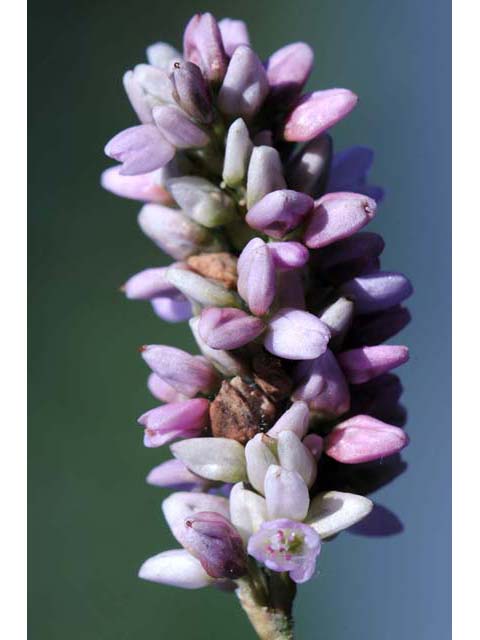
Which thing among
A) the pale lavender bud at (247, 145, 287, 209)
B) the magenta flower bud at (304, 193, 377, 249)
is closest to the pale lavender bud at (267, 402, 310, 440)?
the magenta flower bud at (304, 193, 377, 249)

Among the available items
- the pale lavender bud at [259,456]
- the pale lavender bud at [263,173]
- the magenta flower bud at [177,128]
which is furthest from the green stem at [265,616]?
the magenta flower bud at [177,128]

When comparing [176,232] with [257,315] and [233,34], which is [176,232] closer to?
[257,315]

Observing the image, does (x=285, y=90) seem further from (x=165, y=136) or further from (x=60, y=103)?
(x=60, y=103)

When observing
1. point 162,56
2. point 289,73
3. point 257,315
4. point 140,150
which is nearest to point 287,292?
point 257,315

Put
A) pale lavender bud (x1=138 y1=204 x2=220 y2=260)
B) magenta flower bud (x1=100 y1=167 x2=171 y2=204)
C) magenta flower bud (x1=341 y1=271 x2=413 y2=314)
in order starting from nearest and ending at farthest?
magenta flower bud (x1=341 y1=271 x2=413 y2=314)
pale lavender bud (x1=138 y1=204 x2=220 y2=260)
magenta flower bud (x1=100 y1=167 x2=171 y2=204)

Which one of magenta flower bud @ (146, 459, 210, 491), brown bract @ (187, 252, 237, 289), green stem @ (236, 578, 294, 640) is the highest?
brown bract @ (187, 252, 237, 289)

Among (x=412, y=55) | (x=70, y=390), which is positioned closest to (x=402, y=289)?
(x=412, y=55)

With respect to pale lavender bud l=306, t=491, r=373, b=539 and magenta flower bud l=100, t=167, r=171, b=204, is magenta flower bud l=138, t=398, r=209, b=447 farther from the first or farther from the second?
magenta flower bud l=100, t=167, r=171, b=204
